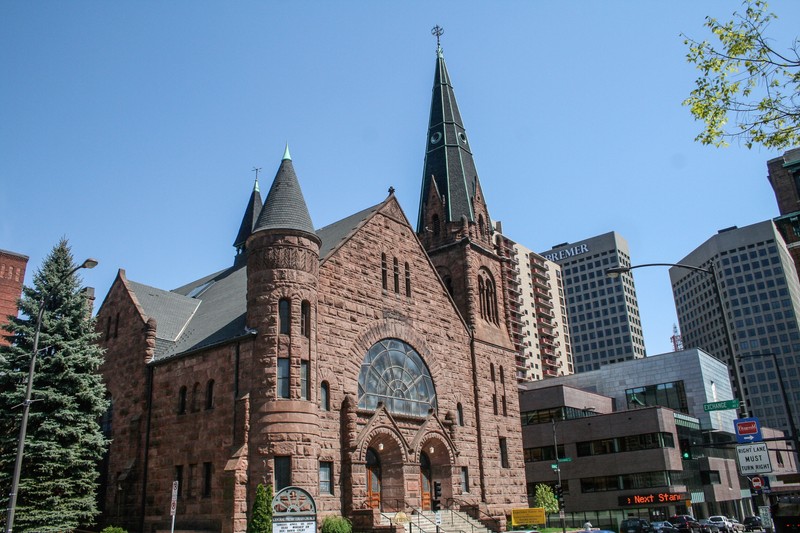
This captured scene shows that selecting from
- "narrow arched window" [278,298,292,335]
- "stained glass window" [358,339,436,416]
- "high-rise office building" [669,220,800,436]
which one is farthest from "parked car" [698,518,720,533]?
"high-rise office building" [669,220,800,436]

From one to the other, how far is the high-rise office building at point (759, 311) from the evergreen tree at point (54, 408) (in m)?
133

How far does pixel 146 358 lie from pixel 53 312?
5.79 meters

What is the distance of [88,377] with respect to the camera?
29125mm

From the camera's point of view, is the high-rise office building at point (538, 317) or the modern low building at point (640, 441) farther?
the high-rise office building at point (538, 317)

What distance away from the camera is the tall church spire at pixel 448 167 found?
47000mm

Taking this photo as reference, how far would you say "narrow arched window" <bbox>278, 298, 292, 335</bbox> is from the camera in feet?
96.2

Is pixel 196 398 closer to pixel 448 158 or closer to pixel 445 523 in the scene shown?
pixel 445 523

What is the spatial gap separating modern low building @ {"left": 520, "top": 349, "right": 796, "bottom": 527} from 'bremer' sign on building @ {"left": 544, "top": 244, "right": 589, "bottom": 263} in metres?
88.4

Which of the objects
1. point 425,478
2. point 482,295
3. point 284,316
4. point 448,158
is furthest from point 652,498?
point 284,316

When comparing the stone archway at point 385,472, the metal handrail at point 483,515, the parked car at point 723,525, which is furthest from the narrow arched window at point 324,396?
the parked car at point 723,525

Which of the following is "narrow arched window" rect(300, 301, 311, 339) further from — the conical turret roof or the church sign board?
the church sign board

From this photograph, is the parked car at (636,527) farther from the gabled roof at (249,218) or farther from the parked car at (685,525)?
the gabled roof at (249,218)

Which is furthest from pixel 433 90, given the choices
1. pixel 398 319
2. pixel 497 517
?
pixel 497 517

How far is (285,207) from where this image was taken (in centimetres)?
3155
